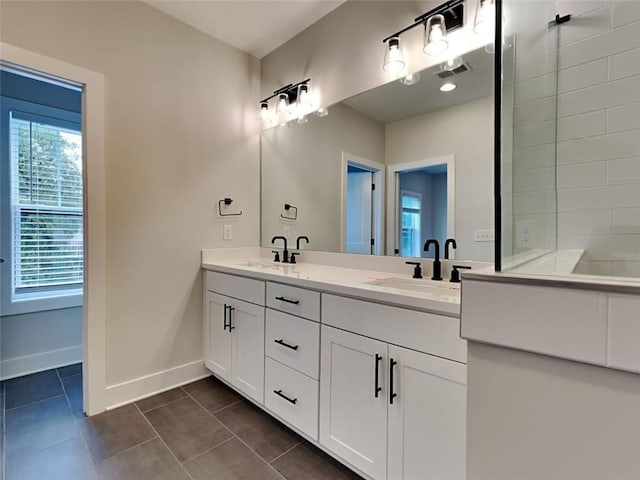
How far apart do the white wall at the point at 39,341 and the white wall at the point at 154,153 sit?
1038mm

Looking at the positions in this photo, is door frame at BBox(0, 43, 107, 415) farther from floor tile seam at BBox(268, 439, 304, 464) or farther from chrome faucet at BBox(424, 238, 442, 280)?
chrome faucet at BBox(424, 238, 442, 280)

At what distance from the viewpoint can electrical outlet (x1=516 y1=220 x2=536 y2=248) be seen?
2.53ft

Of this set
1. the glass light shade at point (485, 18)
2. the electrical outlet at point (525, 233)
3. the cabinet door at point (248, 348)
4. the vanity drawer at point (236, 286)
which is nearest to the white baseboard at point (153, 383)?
the cabinet door at point (248, 348)

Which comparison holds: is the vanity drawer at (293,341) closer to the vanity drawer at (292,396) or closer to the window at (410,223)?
the vanity drawer at (292,396)

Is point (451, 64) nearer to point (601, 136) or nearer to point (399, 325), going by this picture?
point (601, 136)

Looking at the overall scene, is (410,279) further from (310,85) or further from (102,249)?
(102,249)

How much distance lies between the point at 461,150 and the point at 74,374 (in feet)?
10.2

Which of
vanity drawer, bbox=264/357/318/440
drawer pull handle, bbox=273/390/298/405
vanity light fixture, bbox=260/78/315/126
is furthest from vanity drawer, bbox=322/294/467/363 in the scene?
vanity light fixture, bbox=260/78/315/126

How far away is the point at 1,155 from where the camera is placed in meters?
2.29

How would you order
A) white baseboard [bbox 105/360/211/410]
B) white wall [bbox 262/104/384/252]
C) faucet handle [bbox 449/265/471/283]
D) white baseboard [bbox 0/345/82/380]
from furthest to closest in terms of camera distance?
white baseboard [bbox 0/345/82/380]
white wall [bbox 262/104/384/252]
white baseboard [bbox 105/360/211/410]
faucet handle [bbox 449/265/471/283]

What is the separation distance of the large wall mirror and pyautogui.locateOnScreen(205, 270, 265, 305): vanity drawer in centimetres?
61

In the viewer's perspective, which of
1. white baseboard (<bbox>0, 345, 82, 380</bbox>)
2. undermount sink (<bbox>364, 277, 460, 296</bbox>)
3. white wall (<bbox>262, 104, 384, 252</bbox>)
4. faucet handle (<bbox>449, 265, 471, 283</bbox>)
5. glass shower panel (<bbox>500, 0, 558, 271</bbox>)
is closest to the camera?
glass shower panel (<bbox>500, 0, 558, 271</bbox>)

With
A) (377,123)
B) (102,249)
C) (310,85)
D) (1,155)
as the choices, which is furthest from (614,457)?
(1,155)

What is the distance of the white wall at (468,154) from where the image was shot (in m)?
1.44
